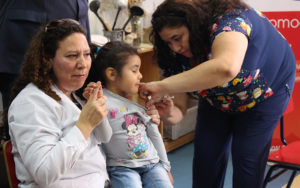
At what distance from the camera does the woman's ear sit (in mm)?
1612

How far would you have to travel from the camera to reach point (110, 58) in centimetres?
162

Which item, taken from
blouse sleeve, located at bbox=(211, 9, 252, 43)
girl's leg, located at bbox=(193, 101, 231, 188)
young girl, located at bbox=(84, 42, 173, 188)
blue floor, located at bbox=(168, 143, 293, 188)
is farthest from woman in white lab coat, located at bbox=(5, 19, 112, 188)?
blue floor, located at bbox=(168, 143, 293, 188)

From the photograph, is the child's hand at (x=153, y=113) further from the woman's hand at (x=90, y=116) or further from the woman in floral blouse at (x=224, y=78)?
the woman's hand at (x=90, y=116)

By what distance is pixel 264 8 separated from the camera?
2.78m

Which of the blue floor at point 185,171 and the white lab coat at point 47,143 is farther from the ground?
the white lab coat at point 47,143

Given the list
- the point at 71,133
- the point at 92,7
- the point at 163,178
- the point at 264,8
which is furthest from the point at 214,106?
the point at 264,8

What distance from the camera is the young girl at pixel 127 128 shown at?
1.51m

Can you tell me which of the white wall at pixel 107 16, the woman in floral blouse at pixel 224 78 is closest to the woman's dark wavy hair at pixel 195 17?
the woman in floral blouse at pixel 224 78

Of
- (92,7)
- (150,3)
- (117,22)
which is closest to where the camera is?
(92,7)

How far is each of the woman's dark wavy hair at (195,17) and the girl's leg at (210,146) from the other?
0.40 meters

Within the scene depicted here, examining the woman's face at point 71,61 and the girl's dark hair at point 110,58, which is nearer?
the woman's face at point 71,61

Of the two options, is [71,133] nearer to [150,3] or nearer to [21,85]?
[21,85]

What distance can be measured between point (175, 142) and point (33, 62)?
206 cm

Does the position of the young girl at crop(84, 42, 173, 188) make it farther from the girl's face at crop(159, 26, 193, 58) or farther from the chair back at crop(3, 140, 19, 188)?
the chair back at crop(3, 140, 19, 188)
